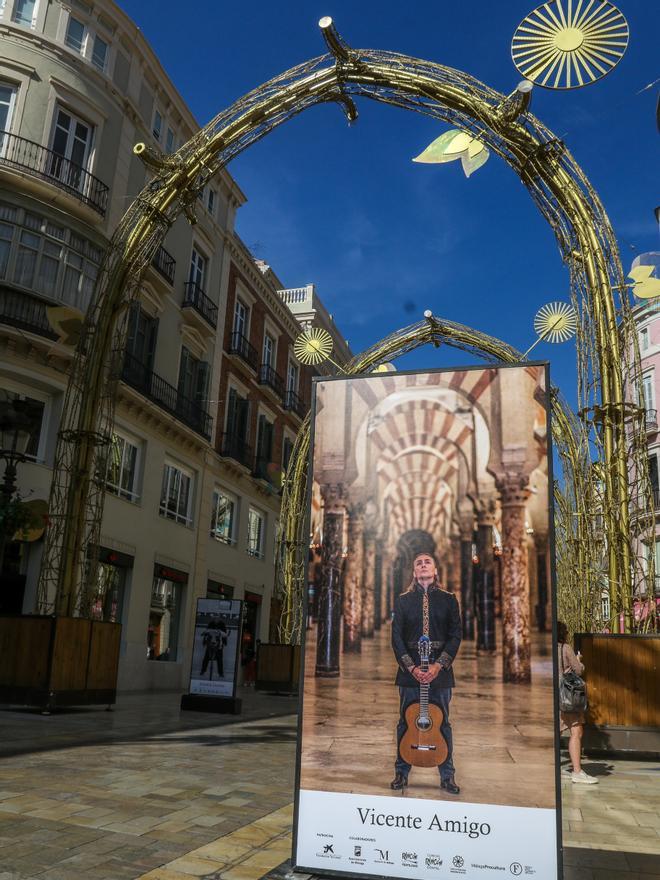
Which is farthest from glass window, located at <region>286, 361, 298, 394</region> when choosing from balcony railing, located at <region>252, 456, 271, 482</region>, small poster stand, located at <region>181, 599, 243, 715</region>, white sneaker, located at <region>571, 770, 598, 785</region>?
white sneaker, located at <region>571, 770, 598, 785</region>

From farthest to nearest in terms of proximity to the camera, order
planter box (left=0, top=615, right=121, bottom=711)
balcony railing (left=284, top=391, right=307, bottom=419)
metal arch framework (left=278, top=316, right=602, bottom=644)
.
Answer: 1. balcony railing (left=284, top=391, right=307, bottom=419)
2. metal arch framework (left=278, top=316, right=602, bottom=644)
3. planter box (left=0, top=615, right=121, bottom=711)

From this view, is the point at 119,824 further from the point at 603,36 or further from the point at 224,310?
the point at 224,310

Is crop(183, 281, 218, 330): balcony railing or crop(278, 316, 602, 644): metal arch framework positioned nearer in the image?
crop(278, 316, 602, 644): metal arch framework

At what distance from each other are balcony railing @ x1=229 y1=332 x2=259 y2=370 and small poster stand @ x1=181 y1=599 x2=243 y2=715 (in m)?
17.0

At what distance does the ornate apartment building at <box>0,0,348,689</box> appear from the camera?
1872cm

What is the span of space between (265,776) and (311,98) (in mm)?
11498

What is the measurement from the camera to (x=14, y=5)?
20.0 meters

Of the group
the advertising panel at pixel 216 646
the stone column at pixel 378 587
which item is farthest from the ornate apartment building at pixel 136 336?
the stone column at pixel 378 587

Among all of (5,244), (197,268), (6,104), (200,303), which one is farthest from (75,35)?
(200,303)

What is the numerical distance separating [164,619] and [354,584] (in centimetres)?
2123

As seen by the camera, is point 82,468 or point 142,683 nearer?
point 82,468

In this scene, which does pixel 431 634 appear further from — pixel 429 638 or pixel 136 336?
pixel 136 336

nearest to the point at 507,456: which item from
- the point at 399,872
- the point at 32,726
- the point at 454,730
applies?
the point at 454,730

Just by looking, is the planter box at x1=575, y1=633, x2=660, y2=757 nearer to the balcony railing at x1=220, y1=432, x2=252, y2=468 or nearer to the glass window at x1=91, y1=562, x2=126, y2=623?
the glass window at x1=91, y1=562, x2=126, y2=623
